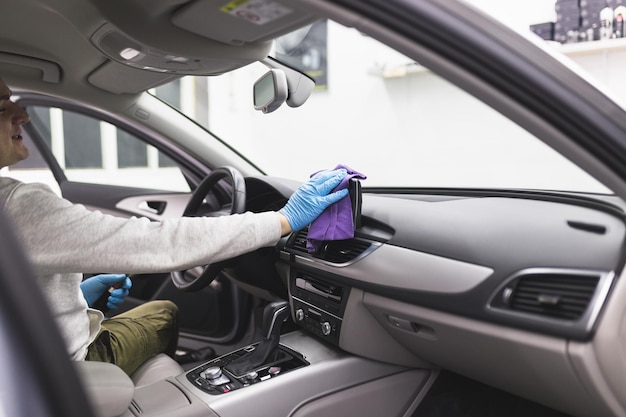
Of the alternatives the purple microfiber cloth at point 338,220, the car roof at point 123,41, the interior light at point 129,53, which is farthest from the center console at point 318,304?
the interior light at point 129,53

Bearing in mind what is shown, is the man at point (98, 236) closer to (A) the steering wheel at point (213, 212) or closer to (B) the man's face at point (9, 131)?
(B) the man's face at point (9, 131)

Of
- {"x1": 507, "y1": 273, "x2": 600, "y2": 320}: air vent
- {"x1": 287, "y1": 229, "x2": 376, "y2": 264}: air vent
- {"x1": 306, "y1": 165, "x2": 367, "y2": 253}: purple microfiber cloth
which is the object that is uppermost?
{"x1": 306, "y1": 165, "x2": 367, "y2": 253}: purple microfiber cloth

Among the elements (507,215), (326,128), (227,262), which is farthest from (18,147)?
(326,128)

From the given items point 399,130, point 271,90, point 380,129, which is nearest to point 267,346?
point 271,90

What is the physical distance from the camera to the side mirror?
5.45 feet

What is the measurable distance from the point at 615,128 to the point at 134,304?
7.63ft

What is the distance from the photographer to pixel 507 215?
1.39 m

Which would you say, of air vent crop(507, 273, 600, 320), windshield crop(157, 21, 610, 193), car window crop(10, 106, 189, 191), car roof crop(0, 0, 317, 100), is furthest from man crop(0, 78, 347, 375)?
car window crop(10, 106, 189, 191)

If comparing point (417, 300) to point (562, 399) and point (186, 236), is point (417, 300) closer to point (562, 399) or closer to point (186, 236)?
point (562, 399)

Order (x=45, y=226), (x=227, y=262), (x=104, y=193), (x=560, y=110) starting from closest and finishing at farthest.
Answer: (x=560, y=110) → (x=45, y=226) → (x=227, y=262) → (x=104, y=193)

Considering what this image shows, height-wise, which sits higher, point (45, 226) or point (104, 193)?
point (45, 226)

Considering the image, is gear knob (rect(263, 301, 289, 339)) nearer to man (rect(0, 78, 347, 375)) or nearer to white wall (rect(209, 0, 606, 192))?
man (rect(0, 78, 347, 375))

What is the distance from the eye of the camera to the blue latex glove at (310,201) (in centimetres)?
152

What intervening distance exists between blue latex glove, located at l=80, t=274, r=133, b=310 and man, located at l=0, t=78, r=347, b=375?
30 cm
